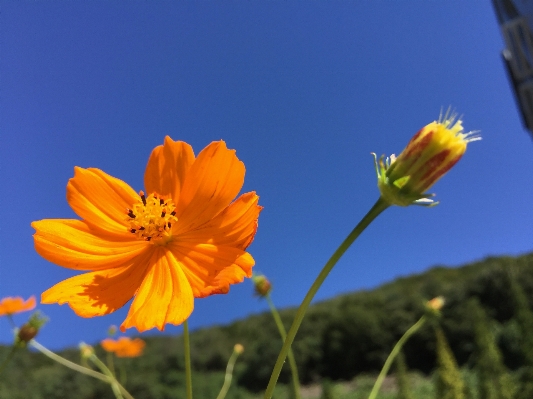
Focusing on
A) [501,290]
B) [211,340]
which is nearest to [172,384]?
[211,340]

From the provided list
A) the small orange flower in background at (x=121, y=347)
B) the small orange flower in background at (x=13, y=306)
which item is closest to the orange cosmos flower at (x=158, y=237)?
the small orange flower in background at (x=13, y=306)

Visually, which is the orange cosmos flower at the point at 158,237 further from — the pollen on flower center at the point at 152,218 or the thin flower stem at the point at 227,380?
the thin flower stem at the point at 227,380

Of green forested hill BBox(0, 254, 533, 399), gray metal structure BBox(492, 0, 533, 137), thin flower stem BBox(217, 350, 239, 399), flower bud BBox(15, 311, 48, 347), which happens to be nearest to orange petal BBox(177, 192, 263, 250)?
thin flower stem BBox(217, 350, 239, 399)

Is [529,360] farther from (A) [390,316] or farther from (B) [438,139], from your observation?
(A) [390,316]

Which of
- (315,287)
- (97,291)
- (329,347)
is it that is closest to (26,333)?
(97,291)

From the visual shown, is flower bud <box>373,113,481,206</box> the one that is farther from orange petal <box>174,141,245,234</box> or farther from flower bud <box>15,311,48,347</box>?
flower bud <box>15,311,48,347</box>

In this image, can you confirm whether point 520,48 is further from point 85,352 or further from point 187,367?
point 187,367
